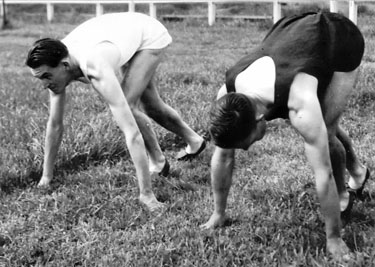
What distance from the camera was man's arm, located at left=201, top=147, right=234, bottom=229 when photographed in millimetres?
4250

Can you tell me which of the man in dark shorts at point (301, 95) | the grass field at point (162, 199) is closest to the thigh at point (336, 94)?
the man in dark shorts at point (301, 95)

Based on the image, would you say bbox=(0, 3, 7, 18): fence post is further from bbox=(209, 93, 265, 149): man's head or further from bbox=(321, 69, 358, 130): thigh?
bbox=(209, 93, 265, 149): man's head

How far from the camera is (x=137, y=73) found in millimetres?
5102

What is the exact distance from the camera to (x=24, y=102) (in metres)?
7.70

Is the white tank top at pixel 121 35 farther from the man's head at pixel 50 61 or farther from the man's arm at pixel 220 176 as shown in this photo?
the man's arm at pixel 220 176

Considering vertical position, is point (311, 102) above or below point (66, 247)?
above

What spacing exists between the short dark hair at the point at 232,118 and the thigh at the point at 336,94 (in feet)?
1.96

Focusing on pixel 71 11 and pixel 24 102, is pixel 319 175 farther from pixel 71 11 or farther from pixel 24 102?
pixel 71 11

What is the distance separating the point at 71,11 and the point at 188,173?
537 inches

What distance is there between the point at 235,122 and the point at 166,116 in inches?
86.1

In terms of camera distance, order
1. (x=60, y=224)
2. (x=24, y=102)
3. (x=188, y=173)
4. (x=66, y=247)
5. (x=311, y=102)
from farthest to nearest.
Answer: (x=24, y=102) < (x=188, y=173) < (x=60, y=224) < (x=66, y=247) < (x=311, y=102)

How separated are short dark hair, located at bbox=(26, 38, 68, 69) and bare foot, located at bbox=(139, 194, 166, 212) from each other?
100 centimetres

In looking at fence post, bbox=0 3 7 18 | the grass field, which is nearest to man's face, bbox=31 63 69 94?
the grass field

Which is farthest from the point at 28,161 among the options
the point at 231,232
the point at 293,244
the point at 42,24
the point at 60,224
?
the point at 42,24
